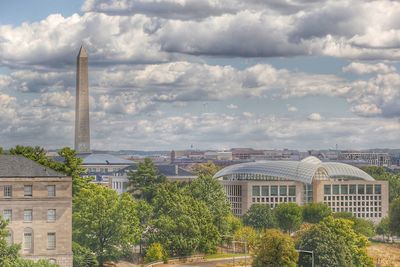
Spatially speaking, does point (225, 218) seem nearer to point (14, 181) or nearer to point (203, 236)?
point (203, 236)

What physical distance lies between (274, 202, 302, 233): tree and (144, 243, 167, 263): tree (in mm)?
54124

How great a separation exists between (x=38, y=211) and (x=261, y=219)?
72.1 metres

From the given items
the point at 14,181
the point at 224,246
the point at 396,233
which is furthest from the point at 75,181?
the point at 396,233

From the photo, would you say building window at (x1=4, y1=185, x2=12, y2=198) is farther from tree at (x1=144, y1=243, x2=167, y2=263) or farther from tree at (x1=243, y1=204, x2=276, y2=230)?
tree at (x1=243, y1=204, x2=276, y2=230)

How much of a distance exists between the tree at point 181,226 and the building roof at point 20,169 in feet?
68.5

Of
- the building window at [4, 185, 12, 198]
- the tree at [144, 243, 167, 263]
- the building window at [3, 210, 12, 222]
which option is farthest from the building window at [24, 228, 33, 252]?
the tree at [144, 243, 167, 263]

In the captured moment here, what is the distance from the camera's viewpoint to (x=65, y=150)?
12875 cm

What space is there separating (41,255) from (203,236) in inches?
1170

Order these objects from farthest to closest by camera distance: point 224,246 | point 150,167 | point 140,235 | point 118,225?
point 150,167, point 224,246, point 140,235, point 118,225

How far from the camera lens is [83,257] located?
10681 cm

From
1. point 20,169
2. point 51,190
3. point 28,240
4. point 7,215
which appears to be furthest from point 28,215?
point 20,169

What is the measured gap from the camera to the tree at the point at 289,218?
554ft

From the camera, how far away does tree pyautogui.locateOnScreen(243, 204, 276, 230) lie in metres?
169

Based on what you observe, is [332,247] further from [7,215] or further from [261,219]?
[261,219]
